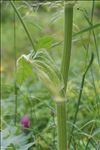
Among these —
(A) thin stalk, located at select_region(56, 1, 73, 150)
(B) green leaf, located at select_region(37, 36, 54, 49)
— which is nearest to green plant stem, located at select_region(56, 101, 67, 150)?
(A) thin stalk, located at select_region(56, 1, 73, 150)

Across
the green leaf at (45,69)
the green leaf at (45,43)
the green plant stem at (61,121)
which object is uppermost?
the green leaf at (45,43)

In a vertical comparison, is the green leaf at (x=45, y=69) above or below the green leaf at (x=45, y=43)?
below

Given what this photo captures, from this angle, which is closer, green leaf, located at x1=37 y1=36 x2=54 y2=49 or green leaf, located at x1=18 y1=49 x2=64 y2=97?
green leaf, located at x1=18 y1=49 x2=64 y2=97

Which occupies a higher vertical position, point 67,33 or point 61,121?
point 67,33

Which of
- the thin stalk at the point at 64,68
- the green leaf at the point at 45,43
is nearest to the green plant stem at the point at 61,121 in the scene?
the thin stalk at the point at 64,68

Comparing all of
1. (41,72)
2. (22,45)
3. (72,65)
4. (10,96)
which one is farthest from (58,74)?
(22,45)

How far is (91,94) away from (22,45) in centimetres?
183

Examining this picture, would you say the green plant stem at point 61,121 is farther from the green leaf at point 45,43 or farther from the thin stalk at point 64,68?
the green leaf at point 45,43

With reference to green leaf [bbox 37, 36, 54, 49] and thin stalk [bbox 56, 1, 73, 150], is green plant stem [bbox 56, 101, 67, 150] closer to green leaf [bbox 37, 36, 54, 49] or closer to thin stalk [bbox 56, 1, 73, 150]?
thin stalk [bbox 56, 1, 73, 150]

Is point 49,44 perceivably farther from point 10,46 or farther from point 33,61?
point 10,46

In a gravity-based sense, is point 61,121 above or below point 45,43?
below

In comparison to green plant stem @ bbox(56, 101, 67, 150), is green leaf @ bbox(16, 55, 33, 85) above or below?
above

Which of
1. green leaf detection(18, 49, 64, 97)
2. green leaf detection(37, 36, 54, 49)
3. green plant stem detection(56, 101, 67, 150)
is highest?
green leaf detection(37, 36, 54, 49)

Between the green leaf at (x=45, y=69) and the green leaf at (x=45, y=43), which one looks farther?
the green leaf at (x=45, y=43)
